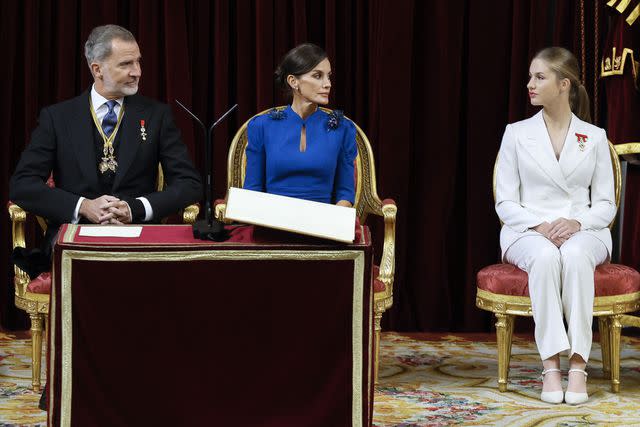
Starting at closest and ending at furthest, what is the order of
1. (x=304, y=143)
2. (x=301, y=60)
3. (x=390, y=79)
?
(x=301, y=60), (x=304, y=143), (x=390, y=79)

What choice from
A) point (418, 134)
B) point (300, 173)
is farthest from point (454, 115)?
point (300, 173)

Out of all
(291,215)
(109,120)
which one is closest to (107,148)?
(109,120)

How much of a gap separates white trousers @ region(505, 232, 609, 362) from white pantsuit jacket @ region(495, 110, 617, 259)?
27 cm

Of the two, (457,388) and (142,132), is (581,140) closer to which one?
(457,388)

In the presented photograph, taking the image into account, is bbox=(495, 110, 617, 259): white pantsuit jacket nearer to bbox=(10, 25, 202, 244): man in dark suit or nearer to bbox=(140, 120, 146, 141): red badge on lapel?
bbox=(10, 25, 202, 244): man in dark suit

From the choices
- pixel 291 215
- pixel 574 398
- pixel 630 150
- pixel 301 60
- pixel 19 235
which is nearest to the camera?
pixel 291 215

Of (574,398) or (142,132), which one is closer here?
(574,398)

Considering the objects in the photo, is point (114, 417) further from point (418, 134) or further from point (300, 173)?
point (418, 134)

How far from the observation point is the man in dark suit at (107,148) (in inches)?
161

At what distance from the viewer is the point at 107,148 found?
13.7 ft

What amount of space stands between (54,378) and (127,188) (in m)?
1.35

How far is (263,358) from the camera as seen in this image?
2990mm

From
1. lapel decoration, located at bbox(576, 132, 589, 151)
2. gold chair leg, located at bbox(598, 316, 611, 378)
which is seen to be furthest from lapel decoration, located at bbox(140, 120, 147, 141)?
gold chair leg, located at bbox(598, 316, 611, 378)

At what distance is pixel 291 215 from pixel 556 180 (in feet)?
5.99
